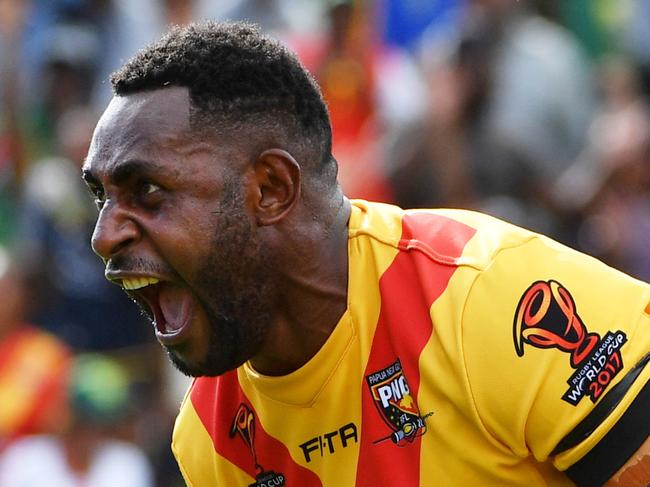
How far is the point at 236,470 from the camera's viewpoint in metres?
3.49

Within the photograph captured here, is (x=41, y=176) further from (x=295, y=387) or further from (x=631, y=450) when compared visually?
(x=631, y=450)

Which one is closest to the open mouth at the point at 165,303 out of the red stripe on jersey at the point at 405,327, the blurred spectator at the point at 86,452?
the red stripe on jersey at the point at 405,327

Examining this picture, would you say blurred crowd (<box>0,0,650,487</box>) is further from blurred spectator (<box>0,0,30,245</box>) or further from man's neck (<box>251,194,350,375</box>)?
man's neck (<box>251,194,350,375</box>)

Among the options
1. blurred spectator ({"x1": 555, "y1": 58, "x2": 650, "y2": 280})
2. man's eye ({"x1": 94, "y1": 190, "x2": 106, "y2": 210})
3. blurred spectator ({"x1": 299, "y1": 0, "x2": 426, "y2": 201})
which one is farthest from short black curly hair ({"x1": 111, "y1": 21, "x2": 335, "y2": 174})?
blurred spectator ({"x1": 299, "y1": 0, "x2": 426, "y2": 201})

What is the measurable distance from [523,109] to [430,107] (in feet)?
1.66

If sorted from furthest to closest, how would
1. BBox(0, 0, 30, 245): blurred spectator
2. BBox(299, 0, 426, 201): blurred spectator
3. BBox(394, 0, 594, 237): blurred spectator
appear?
BBox(0, 0, 30, 245): blurred spectator → BBox(299, 0, 426, 201): blurred spectator → BBox(394, 0, 594, 237): blurred spectator

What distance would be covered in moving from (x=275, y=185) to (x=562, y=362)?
81 cm

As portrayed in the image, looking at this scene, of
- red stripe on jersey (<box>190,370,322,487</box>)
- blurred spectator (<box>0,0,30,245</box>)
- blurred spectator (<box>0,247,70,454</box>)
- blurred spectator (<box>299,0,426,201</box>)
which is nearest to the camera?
red stripe on jersey (<box>190,370,322,487</box>)

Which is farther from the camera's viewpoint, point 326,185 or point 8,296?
point 8,296

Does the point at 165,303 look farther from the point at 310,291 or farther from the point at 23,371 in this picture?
the point at 23,371

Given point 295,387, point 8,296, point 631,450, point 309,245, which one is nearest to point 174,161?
point 309,245

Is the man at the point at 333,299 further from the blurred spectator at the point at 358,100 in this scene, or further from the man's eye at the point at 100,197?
the blurred spectator at the point at 358,100

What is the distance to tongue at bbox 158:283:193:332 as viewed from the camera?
321cm

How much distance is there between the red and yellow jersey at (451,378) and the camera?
300cm
